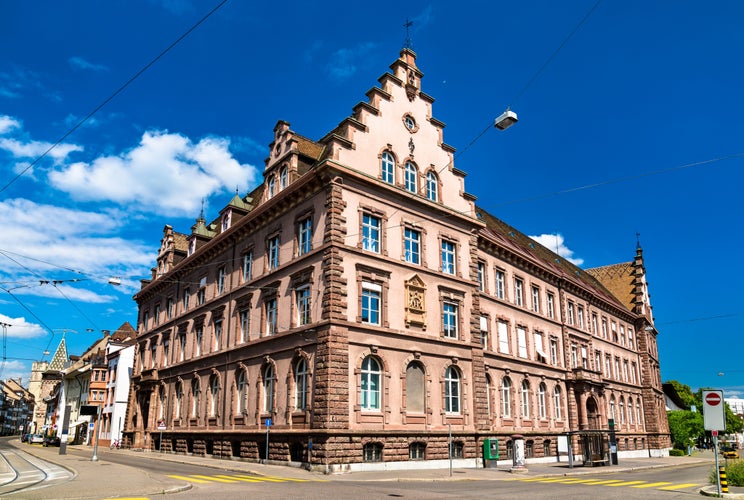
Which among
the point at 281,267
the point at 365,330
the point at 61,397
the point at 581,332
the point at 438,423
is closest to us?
the point at 365,330

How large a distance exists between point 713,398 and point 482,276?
2123 cm

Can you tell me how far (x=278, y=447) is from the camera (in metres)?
27.9

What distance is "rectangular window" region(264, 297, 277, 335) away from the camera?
31.2 m

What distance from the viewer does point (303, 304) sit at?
2900cm

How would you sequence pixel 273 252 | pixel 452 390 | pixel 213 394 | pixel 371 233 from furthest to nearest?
pixel 213 394
pixel 273 252
pixel 452 390
pixel 371 233

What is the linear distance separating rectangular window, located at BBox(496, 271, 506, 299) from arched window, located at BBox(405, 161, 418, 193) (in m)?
11.0

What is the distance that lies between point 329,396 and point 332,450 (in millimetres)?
2166

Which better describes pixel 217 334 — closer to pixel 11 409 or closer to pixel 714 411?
pixel 714 411

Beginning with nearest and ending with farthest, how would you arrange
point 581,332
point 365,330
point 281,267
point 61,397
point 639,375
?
1. point 365,330
2. point 281,267
3. point 581,332
4. point 639,375
5. point 61,397

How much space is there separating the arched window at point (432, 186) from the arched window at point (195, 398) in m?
19.4

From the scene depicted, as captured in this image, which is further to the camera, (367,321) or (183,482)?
(367,321)

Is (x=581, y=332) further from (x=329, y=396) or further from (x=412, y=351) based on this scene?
(x=329, y=396)

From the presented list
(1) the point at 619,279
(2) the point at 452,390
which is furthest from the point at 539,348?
(1) the point at 619,279

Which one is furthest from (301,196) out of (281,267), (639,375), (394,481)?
(639,375)
